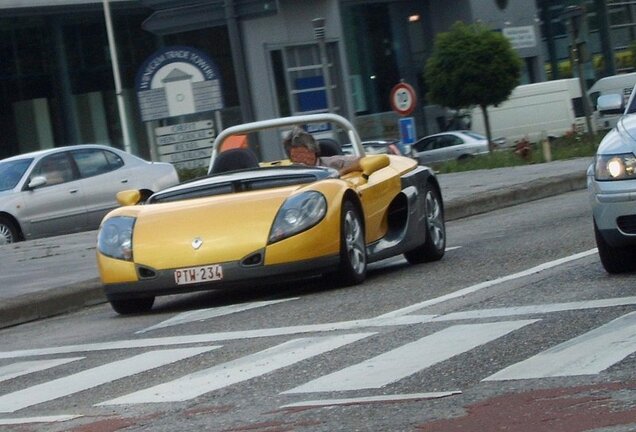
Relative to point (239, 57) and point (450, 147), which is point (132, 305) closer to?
point (239, 57)

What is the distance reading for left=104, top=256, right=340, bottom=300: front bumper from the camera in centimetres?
1075

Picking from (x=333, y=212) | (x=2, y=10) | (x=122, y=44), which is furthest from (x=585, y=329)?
(x=122, y=44)

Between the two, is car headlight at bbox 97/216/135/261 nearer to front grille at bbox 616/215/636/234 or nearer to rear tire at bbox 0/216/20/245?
front grille at bbox 616/215/636/234

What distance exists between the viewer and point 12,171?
22.8 m

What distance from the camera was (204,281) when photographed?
10.8 meters

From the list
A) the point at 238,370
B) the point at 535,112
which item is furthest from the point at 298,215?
the point at 535,112

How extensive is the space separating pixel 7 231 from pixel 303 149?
1038cm

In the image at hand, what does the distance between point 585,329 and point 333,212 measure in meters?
Answer: 3.67

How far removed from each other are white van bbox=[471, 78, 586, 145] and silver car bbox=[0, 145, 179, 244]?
1037 inches

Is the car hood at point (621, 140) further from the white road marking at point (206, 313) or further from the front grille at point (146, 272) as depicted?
the front grille at point (146, 272)

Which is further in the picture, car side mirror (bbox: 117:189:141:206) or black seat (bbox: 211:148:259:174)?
black seat (bbox: 211:148:259:174)

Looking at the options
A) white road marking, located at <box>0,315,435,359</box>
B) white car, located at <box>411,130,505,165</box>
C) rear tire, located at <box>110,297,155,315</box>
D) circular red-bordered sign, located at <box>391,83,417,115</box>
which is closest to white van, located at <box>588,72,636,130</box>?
white car, located at <box>411,130,505,165</box>

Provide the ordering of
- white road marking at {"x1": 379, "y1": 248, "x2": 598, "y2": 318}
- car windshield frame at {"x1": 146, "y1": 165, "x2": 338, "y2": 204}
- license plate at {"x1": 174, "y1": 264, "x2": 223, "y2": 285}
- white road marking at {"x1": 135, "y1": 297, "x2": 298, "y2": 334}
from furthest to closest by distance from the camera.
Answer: car windshield frame at {"x1": 146, "y1": 165, "x2": 338, "y2": 204}, license plate at {"x1": 174, "y1": 264, "x2": 223, "y2": 285}, white road marking at {"x1": 135, "y1": 297, "x2": 298, "y2": 334}, white road marking at {"x1": 379, "y1": 248, "x2": 598, "y2": 318}

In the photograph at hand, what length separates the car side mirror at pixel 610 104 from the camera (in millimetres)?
10828
